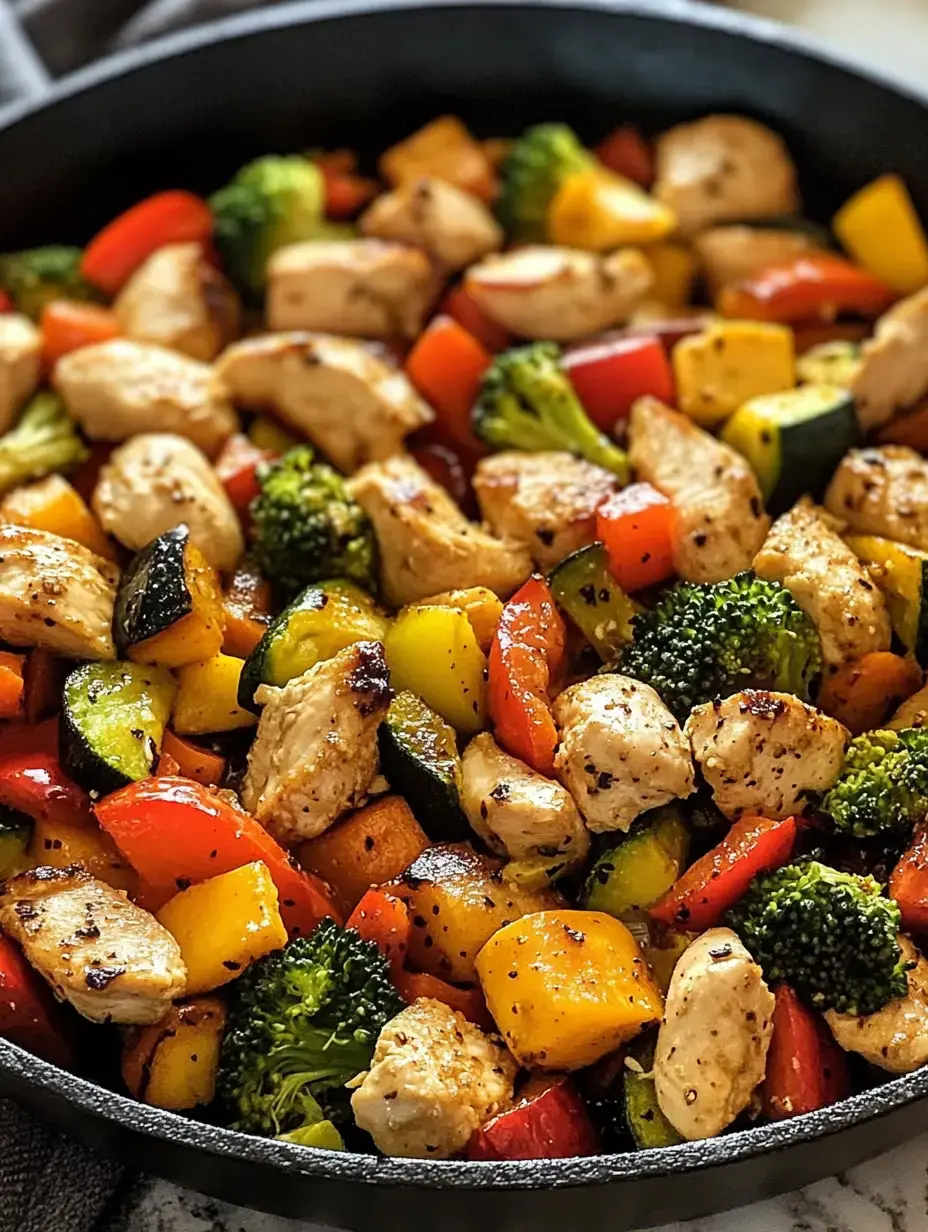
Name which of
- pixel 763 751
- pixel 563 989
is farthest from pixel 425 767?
pixel 763 751

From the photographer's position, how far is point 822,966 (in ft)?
7.94

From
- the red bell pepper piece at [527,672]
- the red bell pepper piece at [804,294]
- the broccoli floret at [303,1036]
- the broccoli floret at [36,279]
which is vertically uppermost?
the broccoli floret at [36,279]

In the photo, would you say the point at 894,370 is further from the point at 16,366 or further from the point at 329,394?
the point at 16,366

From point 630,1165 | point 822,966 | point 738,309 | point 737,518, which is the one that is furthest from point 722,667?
point 738,309

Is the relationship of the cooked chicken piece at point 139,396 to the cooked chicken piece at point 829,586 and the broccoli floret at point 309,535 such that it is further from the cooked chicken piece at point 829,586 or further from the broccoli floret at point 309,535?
the cooked chicken piece at point 829,586

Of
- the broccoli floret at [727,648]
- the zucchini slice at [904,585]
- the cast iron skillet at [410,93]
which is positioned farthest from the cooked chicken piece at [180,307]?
the zucchini slice at [904,585]

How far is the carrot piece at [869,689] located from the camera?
109 inches

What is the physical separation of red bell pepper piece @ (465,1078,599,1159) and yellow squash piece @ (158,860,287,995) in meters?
0.46

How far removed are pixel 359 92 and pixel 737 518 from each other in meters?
1.67

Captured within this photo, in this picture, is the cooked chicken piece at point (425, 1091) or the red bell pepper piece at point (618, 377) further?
the red bell pepper piece at point (618, 377)

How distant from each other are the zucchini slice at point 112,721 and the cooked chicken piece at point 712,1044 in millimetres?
989

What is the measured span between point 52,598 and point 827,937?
1467mm

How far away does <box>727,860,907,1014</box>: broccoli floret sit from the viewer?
7.81 ft

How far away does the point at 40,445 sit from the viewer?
3197mm
